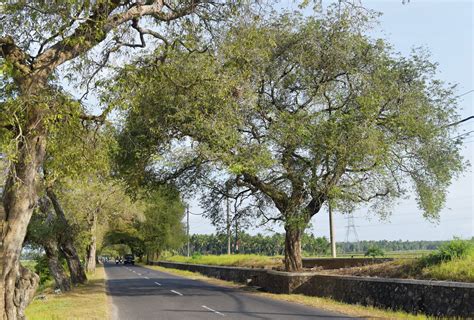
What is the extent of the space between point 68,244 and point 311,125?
18422mm

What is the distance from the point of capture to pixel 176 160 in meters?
21.9

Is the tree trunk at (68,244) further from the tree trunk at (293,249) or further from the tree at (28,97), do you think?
the tree at (28,97)

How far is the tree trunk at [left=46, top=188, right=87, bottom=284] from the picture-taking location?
95.3ft

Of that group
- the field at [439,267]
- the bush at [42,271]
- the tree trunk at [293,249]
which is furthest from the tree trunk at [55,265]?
the bush at [42,271]

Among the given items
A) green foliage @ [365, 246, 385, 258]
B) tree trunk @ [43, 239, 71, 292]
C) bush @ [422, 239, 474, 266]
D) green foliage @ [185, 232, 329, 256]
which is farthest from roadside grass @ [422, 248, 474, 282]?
green foliage @ [185, 232, 329, 256]

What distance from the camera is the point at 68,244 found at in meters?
31.3

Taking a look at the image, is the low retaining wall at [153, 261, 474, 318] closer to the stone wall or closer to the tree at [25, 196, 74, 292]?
the stone wall

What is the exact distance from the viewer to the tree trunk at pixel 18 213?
34.4 ft

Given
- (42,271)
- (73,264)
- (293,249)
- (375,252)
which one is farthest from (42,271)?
(293,249)

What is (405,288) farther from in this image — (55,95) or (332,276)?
(55,95)

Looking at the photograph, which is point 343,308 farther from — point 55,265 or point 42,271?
point 42,271

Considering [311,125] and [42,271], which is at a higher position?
[311,125]

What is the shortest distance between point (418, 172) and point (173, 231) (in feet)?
178

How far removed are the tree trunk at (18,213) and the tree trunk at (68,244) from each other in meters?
17.1
